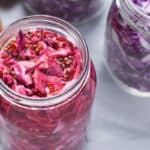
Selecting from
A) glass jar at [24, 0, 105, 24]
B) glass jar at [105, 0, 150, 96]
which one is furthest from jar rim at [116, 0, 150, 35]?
glass jar at [24, 0, 105, 24]

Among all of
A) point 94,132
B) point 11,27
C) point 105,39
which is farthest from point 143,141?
point 11,27

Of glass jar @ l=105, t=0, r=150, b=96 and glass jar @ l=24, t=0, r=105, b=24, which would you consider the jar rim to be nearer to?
glass jar @ l=105, t=0, r=150, b=96

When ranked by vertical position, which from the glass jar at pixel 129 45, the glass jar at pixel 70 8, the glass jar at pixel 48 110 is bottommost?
the glass jar at pixel 48 110

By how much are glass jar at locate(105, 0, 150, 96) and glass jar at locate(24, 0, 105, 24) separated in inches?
3.6

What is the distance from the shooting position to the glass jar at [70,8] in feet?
3.01

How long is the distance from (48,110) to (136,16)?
21cm

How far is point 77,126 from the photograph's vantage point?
29.5 inches

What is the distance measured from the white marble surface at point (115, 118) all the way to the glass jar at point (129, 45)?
0.02m

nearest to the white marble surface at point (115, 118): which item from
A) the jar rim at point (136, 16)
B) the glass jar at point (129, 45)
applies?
the glass jar at point (129, 45)

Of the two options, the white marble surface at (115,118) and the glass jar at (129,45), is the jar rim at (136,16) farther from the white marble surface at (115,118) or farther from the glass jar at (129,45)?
the white marble surface at (115,118)

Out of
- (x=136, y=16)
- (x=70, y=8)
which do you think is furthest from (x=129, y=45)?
(x=70, y=8)

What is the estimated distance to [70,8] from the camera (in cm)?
93

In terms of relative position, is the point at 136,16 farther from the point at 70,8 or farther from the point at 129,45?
the point at 70,8

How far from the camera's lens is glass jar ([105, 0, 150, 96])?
2.55 ft
